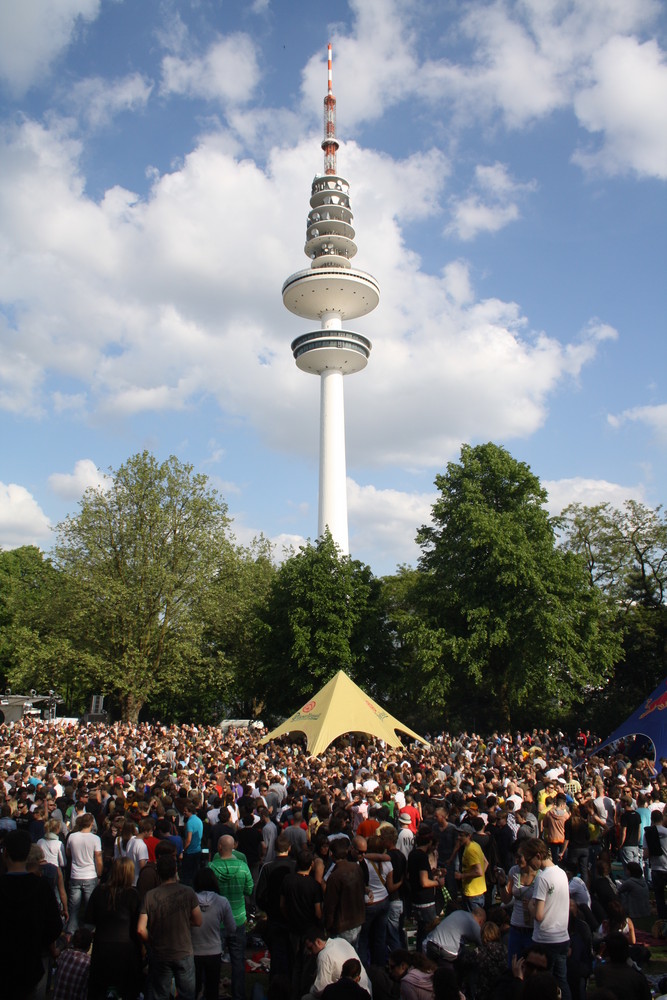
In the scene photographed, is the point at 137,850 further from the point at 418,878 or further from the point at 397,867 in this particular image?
the point at 418,878

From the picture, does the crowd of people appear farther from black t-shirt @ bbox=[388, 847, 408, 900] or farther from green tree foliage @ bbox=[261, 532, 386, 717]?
green tree foliage @ bbox=[261, 532, 386, 717]

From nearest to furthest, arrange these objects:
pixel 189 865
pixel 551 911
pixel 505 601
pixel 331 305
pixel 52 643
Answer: pixel 551 911 < pixel 189 865 < pixel 505 601 < pixel 52 643 < pixel 331 305

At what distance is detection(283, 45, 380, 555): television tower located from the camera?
6112cm

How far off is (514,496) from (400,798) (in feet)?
79.2

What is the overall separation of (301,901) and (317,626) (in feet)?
105

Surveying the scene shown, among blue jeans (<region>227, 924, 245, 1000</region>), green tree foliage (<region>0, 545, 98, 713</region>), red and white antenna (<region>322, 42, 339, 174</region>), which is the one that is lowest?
blue jeans (<region>227, 924, 245, 1000</region>)

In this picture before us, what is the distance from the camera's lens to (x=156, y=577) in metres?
38.2

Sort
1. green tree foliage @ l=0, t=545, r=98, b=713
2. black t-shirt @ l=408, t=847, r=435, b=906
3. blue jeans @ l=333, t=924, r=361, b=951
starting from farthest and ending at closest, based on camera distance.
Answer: green tree foliage @ l=0, t=545, r=98, b=713 → black t-shirt @ l=408, t=847, r=435, b=906 → blue jeans @ l=333, t=924, r=361, b=951

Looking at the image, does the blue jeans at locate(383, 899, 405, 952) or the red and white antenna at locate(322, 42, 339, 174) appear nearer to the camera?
the blue jeans at locate(383, 899, 405, 952)

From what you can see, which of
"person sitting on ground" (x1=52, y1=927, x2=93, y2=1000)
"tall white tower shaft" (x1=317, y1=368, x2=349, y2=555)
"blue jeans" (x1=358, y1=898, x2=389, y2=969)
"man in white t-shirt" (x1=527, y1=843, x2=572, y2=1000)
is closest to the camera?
"person sitting on ground" (x1=52, y1=927, x2=93, y2=1000)

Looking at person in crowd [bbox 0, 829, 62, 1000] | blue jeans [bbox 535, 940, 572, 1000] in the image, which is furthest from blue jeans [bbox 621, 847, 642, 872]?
person in crowd [bbox 0, 829, 62, 1000]

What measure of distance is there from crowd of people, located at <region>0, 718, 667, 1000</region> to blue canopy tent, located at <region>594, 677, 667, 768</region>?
7.00 metres

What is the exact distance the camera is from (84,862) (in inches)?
330

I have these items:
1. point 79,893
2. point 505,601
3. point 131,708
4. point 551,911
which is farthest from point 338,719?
point 131,708
